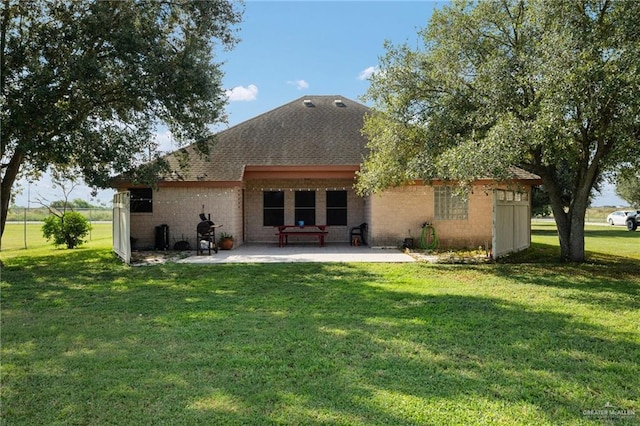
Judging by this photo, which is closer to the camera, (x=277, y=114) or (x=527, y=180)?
(x=527, y=180)

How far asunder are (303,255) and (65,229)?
9762 mm

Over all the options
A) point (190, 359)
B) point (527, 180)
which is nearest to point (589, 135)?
point (527, 180)

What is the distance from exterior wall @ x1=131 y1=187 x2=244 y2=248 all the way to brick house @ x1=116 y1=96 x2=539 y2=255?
1.4 inches

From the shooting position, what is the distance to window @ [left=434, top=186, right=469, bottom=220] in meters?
14.8

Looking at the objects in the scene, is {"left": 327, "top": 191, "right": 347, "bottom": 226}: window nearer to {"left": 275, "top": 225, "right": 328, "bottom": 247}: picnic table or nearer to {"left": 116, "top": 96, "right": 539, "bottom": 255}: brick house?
{"left": 116, "top": 96, "right": 539, "bottom": 255}: brick house

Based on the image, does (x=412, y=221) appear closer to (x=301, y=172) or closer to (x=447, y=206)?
(x=447, y=206)

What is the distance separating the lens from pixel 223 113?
12609mm

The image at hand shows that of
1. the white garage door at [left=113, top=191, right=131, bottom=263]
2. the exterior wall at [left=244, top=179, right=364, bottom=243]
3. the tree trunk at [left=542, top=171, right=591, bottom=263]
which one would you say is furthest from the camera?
the exterior wall at [left=244, top=179, right=364, bottom=243]

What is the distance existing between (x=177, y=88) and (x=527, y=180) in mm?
11959

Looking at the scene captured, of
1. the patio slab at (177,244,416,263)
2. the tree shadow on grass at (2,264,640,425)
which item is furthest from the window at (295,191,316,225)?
the tree shadow on grass at (2,264,640,425)

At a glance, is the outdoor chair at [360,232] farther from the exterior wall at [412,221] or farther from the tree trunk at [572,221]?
the tree trunk at [572,221]

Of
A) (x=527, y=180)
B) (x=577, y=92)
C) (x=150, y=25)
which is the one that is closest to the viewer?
(x=577, y=92)

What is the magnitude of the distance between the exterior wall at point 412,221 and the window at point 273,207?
3.93 metres

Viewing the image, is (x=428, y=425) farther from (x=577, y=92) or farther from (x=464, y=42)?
(x=464, y=42)
